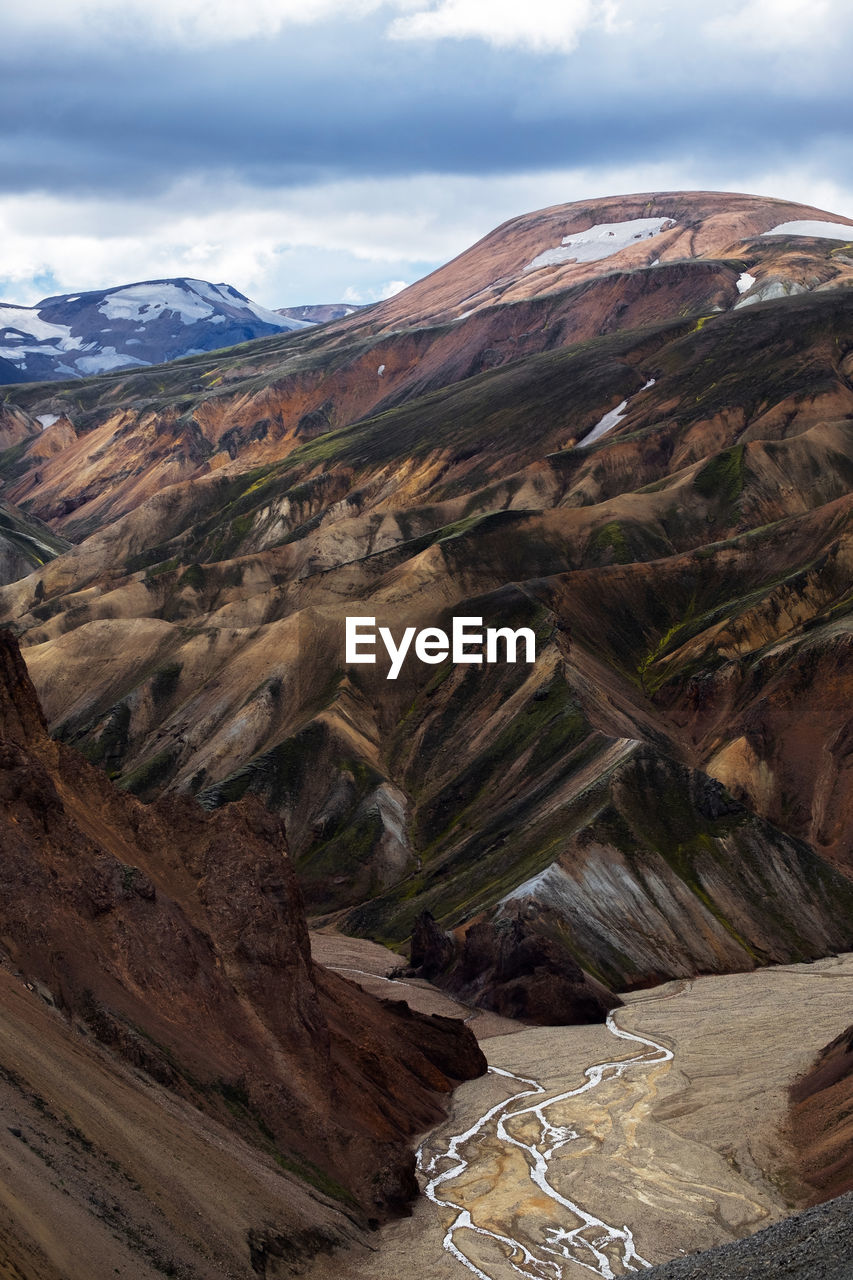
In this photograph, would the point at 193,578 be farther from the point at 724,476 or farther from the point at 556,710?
the point at 556,710

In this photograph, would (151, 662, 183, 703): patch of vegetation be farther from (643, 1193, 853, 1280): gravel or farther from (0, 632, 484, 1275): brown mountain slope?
(643, 1193, 853, 1280): gravel

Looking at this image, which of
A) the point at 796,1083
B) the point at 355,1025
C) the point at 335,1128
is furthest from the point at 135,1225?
the point at 796,1083

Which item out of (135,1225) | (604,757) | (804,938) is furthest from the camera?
(604,757)

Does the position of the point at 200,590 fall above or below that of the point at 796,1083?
above

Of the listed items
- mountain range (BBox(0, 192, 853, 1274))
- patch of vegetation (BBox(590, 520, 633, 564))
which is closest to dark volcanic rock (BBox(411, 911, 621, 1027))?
mountain range (BBox(0, 192, 853, 1274))

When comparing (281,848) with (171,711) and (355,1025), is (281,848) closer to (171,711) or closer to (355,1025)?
(355,1025)

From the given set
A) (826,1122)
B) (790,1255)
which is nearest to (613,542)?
(826,1122)

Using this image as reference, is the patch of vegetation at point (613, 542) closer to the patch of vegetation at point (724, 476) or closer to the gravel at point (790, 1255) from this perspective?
the patch of vegetation at point (724, 476)
